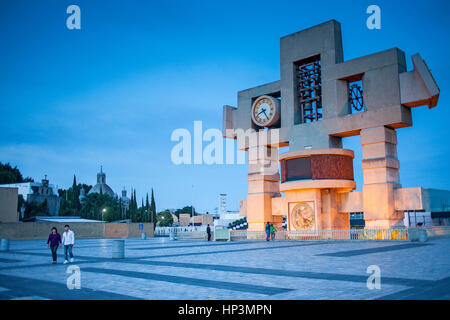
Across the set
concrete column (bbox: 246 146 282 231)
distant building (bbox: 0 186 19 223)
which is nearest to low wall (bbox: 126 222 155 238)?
distant building (bbox: 0 186 19 223)

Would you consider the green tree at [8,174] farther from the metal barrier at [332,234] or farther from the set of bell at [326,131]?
the metal barrier at [332,234]

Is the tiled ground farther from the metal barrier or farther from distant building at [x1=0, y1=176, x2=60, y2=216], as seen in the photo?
distant building at [x1=0, y1=176, x2=60, y2=216]

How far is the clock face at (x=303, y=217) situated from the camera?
112 ft

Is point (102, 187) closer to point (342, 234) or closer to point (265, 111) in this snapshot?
point (265, 111)

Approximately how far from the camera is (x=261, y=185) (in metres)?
38.8

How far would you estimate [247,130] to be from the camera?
136 feet

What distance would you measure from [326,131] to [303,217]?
7763 millimetres

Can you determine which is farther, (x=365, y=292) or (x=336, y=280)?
(x=336, y=280)

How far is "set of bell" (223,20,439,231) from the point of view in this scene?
30875 millimetres

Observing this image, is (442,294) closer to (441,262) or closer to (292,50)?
(441,262)

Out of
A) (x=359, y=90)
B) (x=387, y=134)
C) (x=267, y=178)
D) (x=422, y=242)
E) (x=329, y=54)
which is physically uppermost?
(x=329, y=54)

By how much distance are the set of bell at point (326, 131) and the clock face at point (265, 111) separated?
0.33 ft

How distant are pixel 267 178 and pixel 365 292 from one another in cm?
3073

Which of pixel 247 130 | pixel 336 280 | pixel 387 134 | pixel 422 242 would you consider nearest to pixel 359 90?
pixel 387 134
